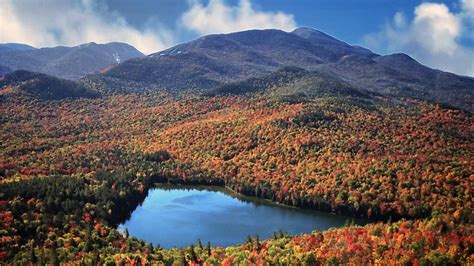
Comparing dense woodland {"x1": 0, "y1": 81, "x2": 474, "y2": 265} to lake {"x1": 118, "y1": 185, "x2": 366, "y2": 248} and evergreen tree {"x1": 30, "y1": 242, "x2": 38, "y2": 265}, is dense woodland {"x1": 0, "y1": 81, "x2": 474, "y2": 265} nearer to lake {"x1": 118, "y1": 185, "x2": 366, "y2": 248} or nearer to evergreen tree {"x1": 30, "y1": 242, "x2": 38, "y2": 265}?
evergreen tree {"x1": 30, "y1": 242, "x2": 38, "y2": 265}

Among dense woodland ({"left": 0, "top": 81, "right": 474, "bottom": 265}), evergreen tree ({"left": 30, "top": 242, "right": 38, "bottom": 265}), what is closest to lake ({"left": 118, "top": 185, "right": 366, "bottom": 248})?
dense woodland ({"left": 0, "top": 81, "right": 474, "bottom": 265})

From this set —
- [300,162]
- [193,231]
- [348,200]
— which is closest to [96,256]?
[193,231]

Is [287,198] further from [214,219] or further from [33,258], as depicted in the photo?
[33,258]

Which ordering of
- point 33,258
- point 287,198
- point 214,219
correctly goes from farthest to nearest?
point 287,198 < point 214,219 < point 33,258

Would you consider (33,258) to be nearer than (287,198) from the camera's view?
Yes

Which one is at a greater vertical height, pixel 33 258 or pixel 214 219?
pixel 214 219

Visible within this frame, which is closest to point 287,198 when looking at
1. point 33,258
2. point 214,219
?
point 214,219

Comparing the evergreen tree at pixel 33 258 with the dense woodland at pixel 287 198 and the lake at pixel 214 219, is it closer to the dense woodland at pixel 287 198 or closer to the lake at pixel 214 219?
the dense woodland at pixel 287 198

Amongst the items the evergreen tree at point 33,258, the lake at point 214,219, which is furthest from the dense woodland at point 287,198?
the lake at point 214,219

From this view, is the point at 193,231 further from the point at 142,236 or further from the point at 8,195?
the point at 8,195
